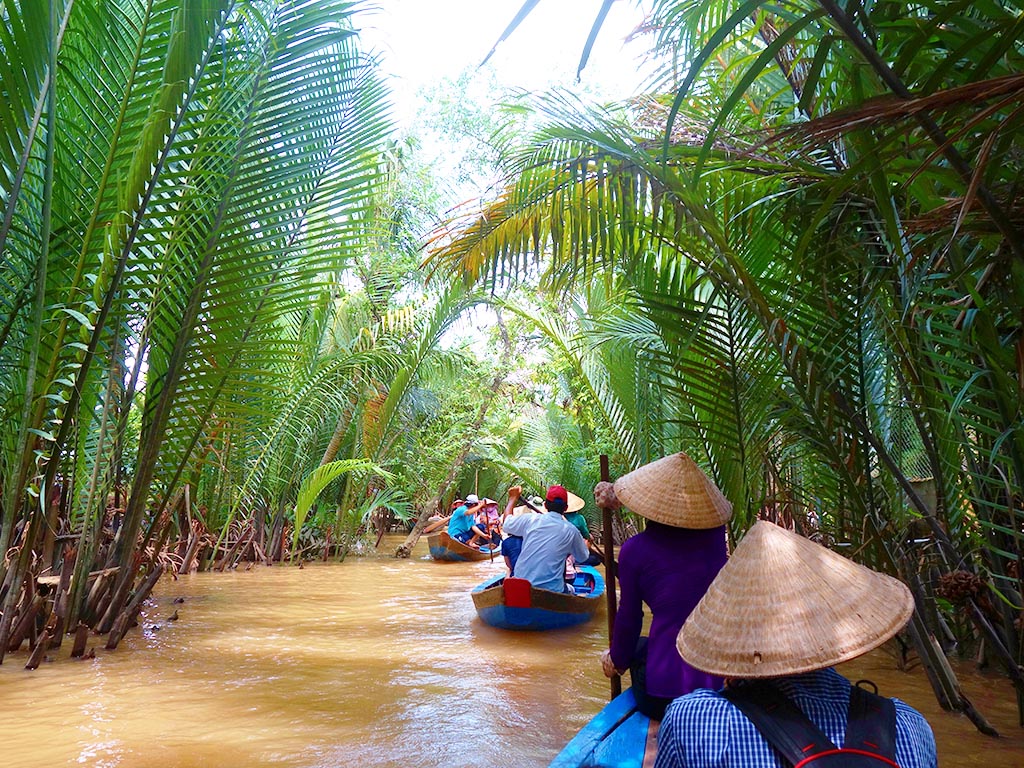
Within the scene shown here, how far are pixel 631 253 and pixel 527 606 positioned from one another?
433 centimetres

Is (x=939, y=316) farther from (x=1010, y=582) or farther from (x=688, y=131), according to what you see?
(x=688, y=131)

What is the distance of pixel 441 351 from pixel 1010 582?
10805 mm

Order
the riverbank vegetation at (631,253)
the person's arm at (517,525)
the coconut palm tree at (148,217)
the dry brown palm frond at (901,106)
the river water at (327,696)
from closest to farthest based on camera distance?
the dry brown palm frond at (901,106), the riverbank vegetation at (631,253), the river water at (327,696), the coconut palm tree at (148,217), the person's arm at (517,525)

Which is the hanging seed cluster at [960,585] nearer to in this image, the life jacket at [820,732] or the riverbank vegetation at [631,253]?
the riverbank vegetation at [631,253]

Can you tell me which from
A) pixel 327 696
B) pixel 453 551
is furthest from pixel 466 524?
pixel 327 696

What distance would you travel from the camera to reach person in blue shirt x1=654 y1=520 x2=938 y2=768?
5.56ft

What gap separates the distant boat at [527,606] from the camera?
7688mm

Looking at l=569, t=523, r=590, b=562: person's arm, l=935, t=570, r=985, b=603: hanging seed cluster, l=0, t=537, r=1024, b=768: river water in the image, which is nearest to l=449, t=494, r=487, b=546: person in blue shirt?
l=0, t=537, r=1024, b=768: river water

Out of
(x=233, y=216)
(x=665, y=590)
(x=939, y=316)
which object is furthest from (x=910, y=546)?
(x=233, y=216)

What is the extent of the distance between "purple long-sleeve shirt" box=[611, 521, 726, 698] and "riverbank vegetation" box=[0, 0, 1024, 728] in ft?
2.75

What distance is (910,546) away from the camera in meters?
4.17

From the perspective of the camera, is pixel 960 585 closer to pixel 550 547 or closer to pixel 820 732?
pixel 820 732

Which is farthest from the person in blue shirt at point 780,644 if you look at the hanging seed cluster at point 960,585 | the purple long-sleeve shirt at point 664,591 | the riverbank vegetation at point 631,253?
the hanging seed cluster at point 960,585

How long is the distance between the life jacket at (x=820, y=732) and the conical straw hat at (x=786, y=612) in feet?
0.20
